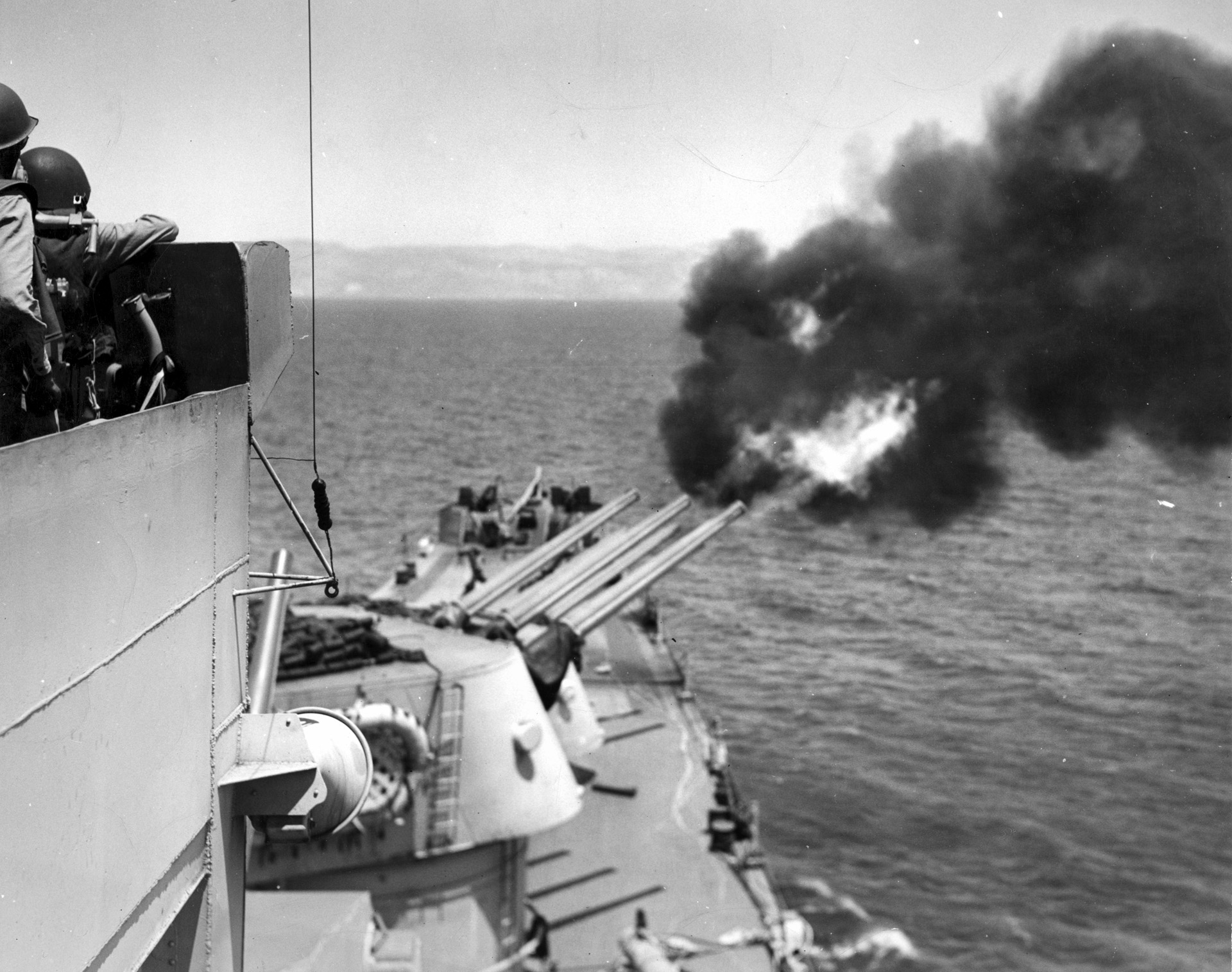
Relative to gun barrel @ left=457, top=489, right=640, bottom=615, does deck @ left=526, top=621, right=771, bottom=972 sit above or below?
below

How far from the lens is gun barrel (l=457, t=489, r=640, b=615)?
16.9m

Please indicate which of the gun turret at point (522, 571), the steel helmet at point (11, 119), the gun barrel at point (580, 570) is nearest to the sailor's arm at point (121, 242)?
the steel helmet at point (11, 119)

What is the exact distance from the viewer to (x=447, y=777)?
12828 mm

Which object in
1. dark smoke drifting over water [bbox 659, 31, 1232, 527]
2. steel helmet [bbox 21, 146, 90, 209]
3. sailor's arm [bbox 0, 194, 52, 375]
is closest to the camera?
sailor's arm [bbox 0, 194, 52, 375]

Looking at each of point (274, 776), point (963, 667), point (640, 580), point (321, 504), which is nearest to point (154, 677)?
point (274, 776)

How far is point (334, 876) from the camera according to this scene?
12.5m

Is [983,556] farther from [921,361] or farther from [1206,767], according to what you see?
[921,361]

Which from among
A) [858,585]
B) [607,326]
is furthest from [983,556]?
[607,326]

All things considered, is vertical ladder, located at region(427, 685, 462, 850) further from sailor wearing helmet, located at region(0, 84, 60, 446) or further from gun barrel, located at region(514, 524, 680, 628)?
sailor wearing helmet, located at region(0, 84, 60, 446)

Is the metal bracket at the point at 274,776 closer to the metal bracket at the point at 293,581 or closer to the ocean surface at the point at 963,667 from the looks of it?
the metal bracket at the point at 293,581

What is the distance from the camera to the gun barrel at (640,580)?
643 inches

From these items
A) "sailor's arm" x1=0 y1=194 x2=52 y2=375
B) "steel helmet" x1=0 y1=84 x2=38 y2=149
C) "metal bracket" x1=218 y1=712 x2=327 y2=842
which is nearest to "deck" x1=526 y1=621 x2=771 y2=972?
"metal bracket" x1=218 y1=712 x2=327 y2=842

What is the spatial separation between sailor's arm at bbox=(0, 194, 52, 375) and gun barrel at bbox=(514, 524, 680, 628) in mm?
11566

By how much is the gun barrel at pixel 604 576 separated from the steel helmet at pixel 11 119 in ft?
37.6
